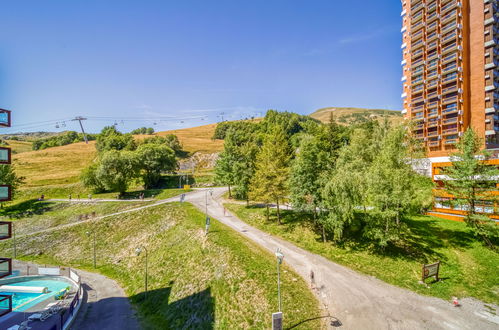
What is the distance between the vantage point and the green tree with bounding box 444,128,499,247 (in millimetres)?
26631

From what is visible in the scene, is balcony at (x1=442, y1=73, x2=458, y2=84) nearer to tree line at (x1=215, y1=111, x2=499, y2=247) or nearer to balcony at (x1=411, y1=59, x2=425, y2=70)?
balcony at (x1=411, y1=59, x2=425, y2=70)

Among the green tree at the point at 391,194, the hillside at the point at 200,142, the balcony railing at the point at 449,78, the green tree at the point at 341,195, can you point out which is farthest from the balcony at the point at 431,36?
→ the hillside at the point at 200,142

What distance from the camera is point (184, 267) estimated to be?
28.8 metres

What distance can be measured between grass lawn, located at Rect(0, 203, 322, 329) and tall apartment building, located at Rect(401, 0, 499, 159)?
3711 cm

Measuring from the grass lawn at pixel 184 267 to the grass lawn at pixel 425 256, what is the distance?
6.31m

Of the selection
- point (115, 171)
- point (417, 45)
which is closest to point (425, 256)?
point (417, 45)

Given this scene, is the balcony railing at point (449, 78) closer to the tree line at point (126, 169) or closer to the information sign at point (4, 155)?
the information sign at point (4, 155)

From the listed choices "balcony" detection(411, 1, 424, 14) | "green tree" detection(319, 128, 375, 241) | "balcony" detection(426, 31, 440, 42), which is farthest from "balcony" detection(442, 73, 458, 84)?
"green tree" detection(319, 128, 375, 241)

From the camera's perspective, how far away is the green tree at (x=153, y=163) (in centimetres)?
6969

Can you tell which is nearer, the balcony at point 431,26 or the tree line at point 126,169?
the balcony at point 431,26

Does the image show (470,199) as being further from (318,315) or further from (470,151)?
(318,315)

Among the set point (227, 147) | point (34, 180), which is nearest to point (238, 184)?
point (227, 147)

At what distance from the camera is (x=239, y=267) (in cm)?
2400

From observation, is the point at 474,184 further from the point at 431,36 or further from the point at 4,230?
the point at 4,230
